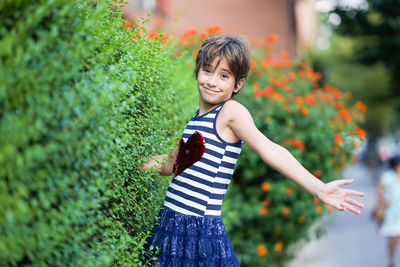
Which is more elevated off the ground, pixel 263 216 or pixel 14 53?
pixel 14 53

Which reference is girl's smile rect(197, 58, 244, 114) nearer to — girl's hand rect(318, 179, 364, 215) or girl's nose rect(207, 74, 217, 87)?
girl's nose rect(207, 74, 217, 87)

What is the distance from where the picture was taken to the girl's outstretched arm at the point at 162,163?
1980mm

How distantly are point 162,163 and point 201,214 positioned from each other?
0.31m

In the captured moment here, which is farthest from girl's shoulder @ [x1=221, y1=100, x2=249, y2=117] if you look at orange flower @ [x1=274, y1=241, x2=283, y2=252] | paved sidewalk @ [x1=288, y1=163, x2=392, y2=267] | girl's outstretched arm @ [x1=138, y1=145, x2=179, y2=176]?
paved sidewalk @ [x1=288, y1=163, x2=392, y2=267]

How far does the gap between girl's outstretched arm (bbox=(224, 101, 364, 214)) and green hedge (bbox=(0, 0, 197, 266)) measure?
20.5 inches

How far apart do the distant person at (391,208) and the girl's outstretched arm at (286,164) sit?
5.34 m

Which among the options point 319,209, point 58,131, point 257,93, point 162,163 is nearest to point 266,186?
point 319,209

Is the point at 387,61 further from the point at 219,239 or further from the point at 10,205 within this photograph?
the point at 10,205

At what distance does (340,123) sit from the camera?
228 inches

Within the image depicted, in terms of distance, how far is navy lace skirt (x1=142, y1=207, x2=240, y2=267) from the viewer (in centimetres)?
200

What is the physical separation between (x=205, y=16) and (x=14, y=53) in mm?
8519

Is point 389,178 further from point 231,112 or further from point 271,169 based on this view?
point 231,112

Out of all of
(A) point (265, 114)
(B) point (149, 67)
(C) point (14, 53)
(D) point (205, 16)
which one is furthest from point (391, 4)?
(C) point (14, 53)

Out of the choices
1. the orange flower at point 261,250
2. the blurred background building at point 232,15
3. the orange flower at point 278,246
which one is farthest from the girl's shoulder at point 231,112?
the blurred background building at point 232,15
